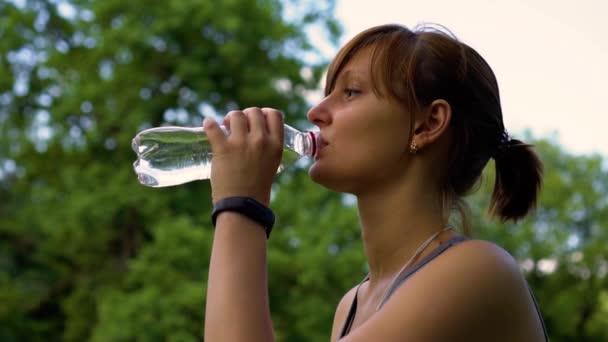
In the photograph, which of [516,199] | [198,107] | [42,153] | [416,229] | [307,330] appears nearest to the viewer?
[416,229]

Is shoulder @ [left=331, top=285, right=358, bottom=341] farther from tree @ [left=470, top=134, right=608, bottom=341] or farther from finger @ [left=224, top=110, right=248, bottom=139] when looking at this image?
tree @ [left=470, top=134, right=608, bottom=341]

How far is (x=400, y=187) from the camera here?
1871 millimetres

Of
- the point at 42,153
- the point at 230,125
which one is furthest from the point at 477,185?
the point at 42,153

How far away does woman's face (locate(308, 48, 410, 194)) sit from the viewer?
5.98 ft

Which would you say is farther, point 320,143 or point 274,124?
point 320,143

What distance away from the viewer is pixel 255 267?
1.65m

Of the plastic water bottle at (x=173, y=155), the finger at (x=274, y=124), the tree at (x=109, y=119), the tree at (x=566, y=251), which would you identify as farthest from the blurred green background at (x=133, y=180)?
the finger at (x=274, y=124)

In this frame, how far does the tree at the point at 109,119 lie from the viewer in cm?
1351

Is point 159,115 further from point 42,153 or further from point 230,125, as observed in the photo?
point 230,125

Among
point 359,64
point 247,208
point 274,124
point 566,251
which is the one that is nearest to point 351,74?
point 359,64

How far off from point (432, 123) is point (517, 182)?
35 centimetres

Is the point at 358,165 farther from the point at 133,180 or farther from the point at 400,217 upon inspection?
the point at 133,180

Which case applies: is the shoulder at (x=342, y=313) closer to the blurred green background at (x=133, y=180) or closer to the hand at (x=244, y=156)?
the hand at (x=244, y=156)

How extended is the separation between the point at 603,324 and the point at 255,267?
20099 millimetres
